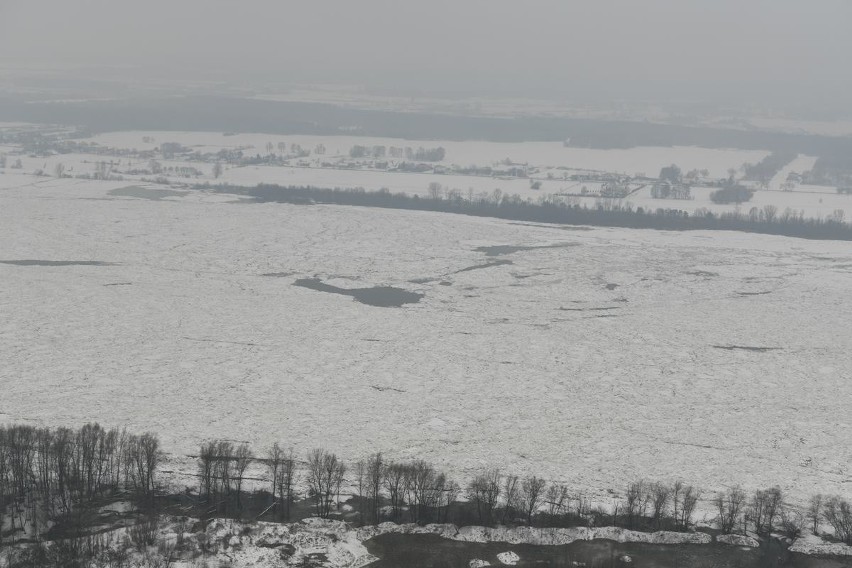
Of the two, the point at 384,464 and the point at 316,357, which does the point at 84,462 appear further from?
the point at 316,357

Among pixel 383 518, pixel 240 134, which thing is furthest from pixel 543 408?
pixel 240 134

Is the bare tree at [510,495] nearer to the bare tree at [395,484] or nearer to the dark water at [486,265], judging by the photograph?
the bare tree at [395,484]

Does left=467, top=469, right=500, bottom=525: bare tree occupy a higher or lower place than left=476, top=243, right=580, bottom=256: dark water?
lower

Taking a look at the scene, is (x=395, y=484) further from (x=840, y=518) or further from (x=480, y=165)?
(x=480, y=165)

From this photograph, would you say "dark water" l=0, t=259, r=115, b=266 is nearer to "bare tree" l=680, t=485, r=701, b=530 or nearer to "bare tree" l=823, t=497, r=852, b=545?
"bare tree" l=680, t=485, r=701, b=530

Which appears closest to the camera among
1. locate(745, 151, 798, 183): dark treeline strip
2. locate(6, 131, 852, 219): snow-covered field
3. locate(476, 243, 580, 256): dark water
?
locate(476, 243, 580, 256): dark water

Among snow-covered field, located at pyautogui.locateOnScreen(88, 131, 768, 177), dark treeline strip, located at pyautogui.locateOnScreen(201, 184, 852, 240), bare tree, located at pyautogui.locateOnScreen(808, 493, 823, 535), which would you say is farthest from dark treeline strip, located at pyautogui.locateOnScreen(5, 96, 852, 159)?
bare tree, located at pyautogui.locateOnScreen(808, 493, 823, 535)

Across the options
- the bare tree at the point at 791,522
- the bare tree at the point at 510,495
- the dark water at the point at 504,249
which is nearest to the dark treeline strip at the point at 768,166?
the dark water at the point at 504,249
